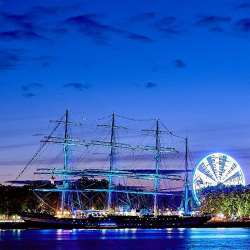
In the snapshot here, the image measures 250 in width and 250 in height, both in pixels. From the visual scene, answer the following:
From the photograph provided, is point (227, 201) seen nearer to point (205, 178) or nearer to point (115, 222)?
point (205, 178)

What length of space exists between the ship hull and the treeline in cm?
657

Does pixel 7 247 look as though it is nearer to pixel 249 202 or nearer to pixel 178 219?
pixel 178 219

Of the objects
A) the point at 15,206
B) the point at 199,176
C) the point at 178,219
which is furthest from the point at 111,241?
the point at 15,206

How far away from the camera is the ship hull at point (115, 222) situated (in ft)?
550

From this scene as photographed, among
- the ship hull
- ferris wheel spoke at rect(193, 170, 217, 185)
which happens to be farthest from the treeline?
ferris wheel spoke at rect(193, 170, 217, 185)

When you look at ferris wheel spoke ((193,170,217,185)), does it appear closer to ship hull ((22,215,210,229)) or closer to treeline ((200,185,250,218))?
treeline ((200,185,250,218))

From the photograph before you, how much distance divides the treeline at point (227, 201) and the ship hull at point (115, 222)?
259 inches

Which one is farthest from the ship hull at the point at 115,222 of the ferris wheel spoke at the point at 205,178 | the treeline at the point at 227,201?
the ferris wheel spoke at the point at 205,178

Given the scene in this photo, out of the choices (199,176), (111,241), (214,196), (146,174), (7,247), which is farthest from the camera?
(214,196)

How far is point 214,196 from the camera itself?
185 m

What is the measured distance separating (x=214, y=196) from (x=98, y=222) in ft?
99.5

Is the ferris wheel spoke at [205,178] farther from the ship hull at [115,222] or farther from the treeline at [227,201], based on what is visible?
the ship hull at [115,222]

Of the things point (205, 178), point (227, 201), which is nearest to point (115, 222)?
point (205, 178)

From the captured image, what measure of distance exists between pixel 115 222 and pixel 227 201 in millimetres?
32408
